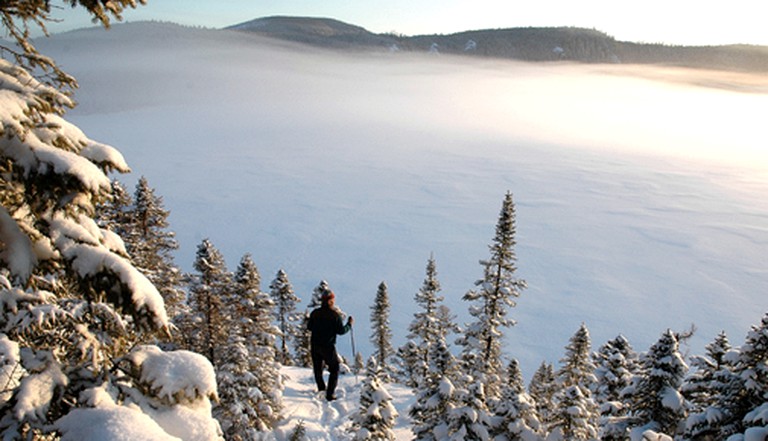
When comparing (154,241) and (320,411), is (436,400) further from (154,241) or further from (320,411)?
(154,241)

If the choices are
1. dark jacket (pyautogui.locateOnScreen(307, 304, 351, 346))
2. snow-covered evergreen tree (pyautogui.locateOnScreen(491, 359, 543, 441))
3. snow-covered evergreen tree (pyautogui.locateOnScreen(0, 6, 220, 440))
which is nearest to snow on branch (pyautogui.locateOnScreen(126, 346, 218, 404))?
snow-covered evergreen tree (pyautogui.locateOnScreen(0, 6, 220, 440))

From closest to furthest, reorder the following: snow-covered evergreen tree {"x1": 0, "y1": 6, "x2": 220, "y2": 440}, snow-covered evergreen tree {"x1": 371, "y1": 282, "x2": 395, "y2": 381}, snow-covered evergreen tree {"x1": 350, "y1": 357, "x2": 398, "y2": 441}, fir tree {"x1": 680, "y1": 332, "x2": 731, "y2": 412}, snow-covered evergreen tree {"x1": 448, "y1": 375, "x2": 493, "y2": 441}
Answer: snow-covered evergreen tree {"x1": 0, "y1": 6, "x2": 220, "y2": 440}
fir tree {"x1": 680, "y1": 332, "x2": 731, "y2": 412}
snow-covered evergreen tree {"x1": 448, "y1": 375, "x2": 493, "y2": 441}
snow-covered evergreen tree {"x1": 350, "y1": 357, "x2": 398, "y2": 441}
snow-covered evergreen tree {"x1": 371, "y1": 282, "x2": 395, "y2": 381}

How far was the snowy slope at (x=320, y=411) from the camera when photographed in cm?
2038

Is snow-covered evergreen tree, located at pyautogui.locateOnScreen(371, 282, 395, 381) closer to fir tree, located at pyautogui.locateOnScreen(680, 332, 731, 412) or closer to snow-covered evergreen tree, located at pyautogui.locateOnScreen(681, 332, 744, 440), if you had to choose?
fir tree, located at pyautogui.locateOnScreen(680, 332, 731, 412)

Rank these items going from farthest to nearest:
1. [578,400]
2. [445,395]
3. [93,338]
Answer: [578,400] < [445,395] < [93,338]

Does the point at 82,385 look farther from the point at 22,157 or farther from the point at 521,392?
the point at 521,392

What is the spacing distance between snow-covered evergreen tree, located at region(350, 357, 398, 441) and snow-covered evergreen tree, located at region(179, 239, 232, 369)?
39.0 feet

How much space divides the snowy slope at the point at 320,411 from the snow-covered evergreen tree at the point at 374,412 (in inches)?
88.8

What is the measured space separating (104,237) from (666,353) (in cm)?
1466

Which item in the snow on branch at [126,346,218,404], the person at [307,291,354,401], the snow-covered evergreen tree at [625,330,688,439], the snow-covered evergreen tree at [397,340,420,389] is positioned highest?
the snow on branch at [126,346,218,404]

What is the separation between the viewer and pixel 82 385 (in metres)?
3.58

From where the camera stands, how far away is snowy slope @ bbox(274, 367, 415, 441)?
20375 millimetres

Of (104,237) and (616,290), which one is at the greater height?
Result: (104,237)

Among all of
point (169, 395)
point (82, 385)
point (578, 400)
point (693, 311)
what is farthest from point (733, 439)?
point (693, 311)
